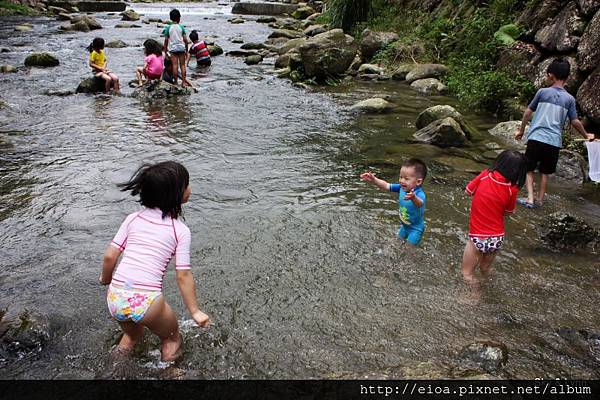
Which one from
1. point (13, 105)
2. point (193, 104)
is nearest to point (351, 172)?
point (193, 104)

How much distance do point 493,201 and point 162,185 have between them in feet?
9.16

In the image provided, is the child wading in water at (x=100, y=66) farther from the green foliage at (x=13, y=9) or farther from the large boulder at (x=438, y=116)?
the green foliage at (x=13, y=9)

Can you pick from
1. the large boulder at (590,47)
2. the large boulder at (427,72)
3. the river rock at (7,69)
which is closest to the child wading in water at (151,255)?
the large boulder at (590,47)

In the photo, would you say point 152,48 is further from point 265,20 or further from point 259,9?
point 259,9

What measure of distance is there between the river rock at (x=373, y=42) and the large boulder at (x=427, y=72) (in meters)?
2.69

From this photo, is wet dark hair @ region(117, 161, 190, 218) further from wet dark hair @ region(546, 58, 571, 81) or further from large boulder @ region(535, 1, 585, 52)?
large boulder @ region(535, 1, 585, 52)

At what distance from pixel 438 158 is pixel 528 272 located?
3405 mm

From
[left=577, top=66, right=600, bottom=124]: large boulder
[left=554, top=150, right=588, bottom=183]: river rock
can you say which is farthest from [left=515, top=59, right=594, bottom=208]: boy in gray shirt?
[left=577, top=66, right=600, bottom=124]: large boulder

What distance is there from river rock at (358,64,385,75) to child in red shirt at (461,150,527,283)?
10.7 m

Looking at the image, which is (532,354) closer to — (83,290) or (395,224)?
(395,224)

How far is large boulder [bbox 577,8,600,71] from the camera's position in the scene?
27.6 ft

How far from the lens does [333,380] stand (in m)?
3.02

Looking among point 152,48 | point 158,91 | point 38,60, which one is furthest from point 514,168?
point 38,60

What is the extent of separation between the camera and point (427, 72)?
13.3 meters
